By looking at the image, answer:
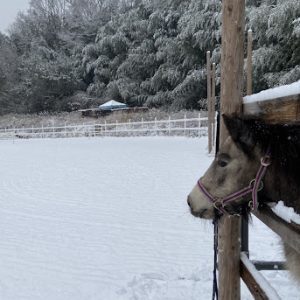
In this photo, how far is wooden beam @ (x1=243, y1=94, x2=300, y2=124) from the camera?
167 centimetres

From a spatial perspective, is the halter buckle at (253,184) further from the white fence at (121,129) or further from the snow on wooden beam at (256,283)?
the white fence at (121,129)

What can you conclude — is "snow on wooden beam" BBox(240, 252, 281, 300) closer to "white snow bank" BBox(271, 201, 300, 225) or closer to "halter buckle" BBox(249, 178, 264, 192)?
"white snow bank" BBox(271, 201, 300, 225)

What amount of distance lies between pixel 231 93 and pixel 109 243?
3243mm

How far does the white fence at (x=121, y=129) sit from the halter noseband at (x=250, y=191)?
20678mm

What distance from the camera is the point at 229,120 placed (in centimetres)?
205

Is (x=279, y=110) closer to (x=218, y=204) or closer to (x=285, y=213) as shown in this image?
(x=285, y=213)

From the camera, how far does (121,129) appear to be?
96.7 ft

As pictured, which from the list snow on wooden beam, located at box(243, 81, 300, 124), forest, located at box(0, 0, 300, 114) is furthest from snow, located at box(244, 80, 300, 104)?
forest, located at box(0, 0, 300, 114)

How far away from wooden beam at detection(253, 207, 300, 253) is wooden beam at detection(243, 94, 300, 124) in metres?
0.47

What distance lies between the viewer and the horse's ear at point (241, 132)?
200cm

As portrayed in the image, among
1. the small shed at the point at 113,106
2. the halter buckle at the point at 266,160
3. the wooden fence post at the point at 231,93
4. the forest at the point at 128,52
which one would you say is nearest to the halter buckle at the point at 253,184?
the halter buckle at the point at 266,160

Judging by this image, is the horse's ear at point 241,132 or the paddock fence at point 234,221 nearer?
the horse's ear at point 241,132

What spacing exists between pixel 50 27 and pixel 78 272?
5063cm

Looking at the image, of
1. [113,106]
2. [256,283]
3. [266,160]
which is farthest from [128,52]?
[266,160]
